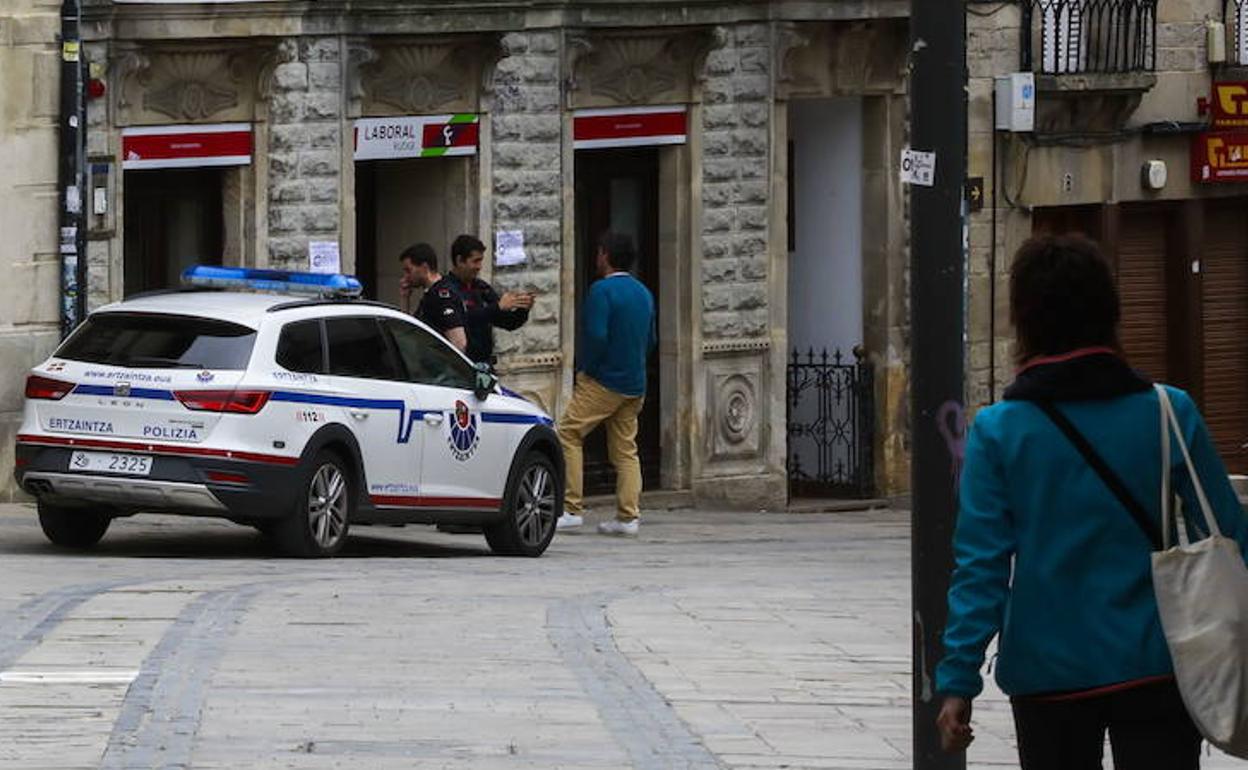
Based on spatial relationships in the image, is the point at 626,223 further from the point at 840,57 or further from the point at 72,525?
the point at 72,525

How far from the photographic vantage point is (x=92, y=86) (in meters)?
24.7

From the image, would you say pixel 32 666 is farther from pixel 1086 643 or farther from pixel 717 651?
pixel 1086 643

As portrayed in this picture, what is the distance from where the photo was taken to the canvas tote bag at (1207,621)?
7.09 metres

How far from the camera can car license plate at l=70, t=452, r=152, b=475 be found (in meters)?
18.6

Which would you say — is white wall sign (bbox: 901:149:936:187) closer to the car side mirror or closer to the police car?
the police car

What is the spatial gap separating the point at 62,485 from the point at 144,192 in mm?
7358

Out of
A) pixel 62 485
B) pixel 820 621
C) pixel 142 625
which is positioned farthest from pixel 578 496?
Result: pixel 142 625

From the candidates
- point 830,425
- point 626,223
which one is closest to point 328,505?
point 626,223

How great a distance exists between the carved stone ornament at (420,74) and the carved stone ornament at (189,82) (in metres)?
0.95

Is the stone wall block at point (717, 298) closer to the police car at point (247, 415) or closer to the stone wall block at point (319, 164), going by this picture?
the stone wall block at point (319, 164)

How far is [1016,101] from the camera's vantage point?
31.1 m

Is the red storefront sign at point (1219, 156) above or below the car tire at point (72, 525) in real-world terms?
above

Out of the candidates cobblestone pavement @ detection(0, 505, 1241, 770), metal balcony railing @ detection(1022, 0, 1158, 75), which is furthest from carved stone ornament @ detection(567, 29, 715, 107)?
cobblestone pavement @ detection(0, 505, 1241, 770)

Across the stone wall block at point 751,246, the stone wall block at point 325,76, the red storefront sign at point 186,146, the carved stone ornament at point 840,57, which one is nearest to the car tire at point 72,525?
the red storefront sign at point 186,146
